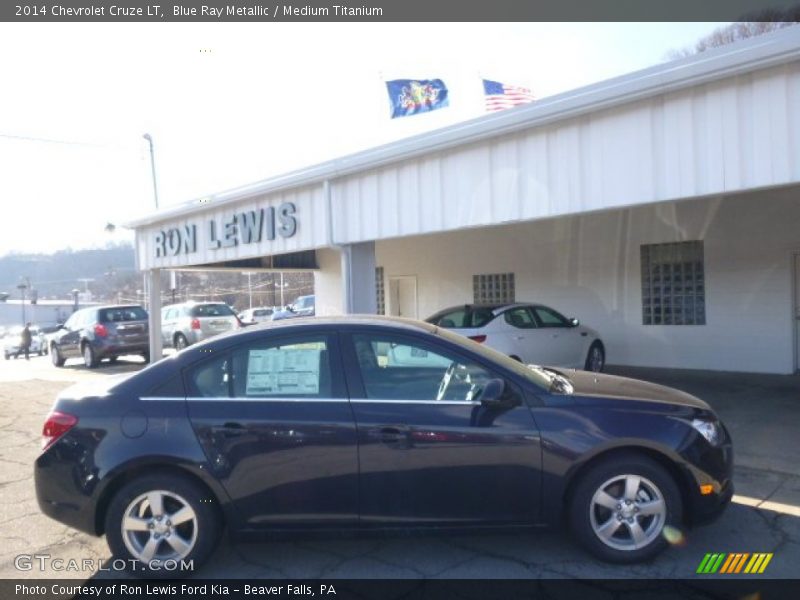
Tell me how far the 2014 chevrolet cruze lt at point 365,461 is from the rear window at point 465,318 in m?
5.54

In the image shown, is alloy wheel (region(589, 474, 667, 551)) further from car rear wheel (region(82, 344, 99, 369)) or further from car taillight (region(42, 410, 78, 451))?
car rear wheel (region(82, 344, 99, 369))

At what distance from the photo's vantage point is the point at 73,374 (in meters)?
15.8

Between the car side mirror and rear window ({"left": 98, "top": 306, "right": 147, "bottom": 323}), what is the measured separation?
15.4 m

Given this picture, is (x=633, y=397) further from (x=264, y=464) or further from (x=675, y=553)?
(x=264, y=464)

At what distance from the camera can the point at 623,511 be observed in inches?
154

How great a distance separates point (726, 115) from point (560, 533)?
3.97m

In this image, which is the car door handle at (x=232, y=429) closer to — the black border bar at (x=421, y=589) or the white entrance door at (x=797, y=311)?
the black border bar at (x=421, y=589)

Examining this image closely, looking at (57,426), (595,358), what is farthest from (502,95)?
(57,426)

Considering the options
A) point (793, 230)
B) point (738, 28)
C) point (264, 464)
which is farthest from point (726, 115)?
point (738, 28)

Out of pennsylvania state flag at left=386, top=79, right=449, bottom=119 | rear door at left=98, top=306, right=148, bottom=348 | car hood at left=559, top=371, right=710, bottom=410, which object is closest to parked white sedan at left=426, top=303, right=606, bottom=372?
pennsylvania state flag at left=386, top=79, right=449, bottom=119

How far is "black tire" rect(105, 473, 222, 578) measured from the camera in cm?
387

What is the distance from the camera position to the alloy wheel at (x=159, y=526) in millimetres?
3877

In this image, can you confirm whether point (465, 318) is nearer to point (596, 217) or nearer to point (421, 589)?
point (596, 217)

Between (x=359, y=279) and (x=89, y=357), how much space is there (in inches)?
428
